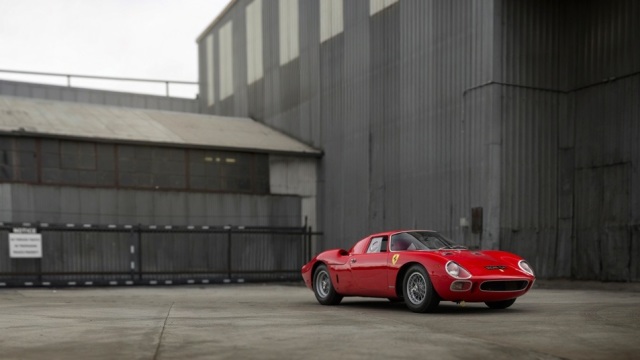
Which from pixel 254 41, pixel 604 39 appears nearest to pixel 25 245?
pixel 254 41

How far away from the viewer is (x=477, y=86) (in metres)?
18.3

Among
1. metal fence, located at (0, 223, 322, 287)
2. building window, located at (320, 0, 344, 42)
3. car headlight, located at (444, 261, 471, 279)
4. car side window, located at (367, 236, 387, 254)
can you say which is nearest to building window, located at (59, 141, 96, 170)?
metal fence, located at (0, 223, 322, 287)

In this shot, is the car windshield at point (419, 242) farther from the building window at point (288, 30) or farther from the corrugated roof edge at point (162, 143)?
the building window at point (288, 30)

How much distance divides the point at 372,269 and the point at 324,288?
5.18 ft

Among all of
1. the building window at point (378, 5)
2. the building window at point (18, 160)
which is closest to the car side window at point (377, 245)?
the building window at point (378, 5)

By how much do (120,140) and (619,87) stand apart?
1564 centimetres

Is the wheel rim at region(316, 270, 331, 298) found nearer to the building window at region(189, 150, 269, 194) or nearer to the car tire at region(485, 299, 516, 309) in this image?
the car tire at region(485, 299, 516, 309)

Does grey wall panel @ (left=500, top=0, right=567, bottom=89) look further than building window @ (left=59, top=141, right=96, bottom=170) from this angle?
No

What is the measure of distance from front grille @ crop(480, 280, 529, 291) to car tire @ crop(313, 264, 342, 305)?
3023 mm

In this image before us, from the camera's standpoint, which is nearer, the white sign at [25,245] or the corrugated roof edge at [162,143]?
the white sign at [25,245]

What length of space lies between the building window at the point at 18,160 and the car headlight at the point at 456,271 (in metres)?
16.8

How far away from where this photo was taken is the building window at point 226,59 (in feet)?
119

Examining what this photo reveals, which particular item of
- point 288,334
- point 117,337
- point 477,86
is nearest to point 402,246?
point 288,334

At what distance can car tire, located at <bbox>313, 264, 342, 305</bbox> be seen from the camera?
11.4 meters
